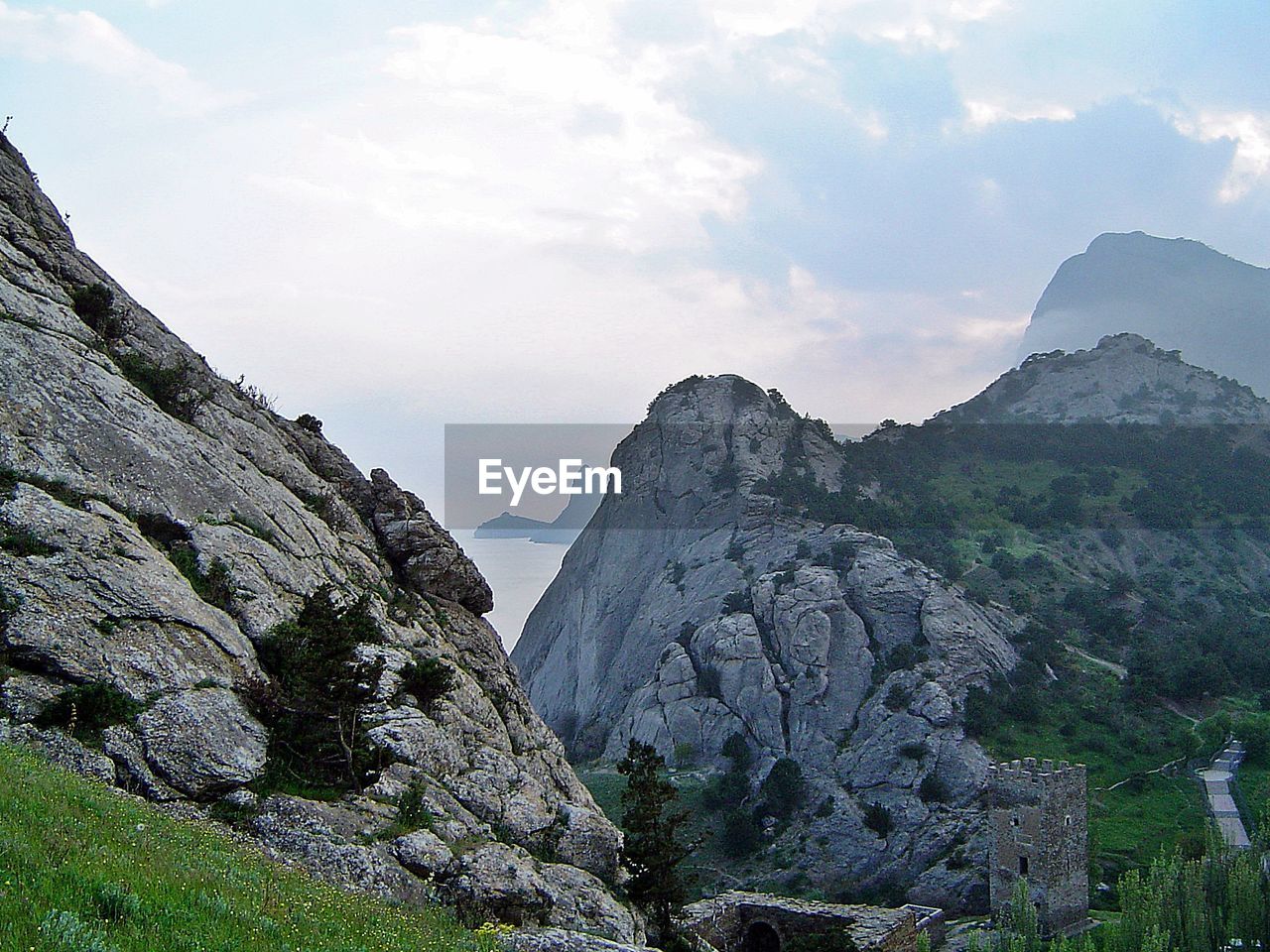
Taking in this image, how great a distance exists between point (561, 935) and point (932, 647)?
70.3 metres

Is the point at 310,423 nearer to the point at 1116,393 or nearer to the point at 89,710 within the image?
the point at 89,710

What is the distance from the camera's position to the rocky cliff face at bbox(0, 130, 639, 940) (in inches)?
661

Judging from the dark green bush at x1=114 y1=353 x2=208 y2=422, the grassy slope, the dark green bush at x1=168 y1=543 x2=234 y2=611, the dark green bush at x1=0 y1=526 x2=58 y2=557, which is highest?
the dark green bush at x1=114 y1=353 x2=208 y2=422

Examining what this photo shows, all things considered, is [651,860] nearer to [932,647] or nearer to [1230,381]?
[932,647]

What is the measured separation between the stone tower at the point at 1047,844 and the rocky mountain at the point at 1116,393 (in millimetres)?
103416

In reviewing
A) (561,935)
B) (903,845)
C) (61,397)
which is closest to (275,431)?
(61,397)

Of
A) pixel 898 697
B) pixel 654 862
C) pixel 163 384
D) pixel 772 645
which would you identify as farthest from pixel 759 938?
pixel 772 645

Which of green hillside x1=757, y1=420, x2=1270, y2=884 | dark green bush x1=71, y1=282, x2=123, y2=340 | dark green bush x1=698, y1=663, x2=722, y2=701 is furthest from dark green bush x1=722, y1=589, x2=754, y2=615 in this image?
dark green bush x1=71, y1=282, x2=123, y2=340

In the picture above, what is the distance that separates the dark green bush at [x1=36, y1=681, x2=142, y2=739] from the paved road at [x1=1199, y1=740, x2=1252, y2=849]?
52.7 meters

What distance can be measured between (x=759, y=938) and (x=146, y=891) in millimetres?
39581

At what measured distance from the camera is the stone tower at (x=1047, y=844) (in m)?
47.4

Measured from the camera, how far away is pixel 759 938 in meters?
43.5

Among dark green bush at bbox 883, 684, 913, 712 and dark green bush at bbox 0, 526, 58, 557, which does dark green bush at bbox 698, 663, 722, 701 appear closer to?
dark green bush at bbox 883, 684, 913, 712

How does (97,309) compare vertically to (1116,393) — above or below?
below
